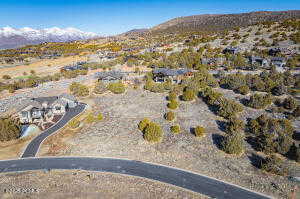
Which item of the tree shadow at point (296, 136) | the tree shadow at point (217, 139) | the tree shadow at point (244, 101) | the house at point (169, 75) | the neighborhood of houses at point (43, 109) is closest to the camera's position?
the tree shadow at point (217, 139)

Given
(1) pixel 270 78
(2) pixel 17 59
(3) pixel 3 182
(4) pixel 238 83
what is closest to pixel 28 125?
(3) pixel 3 182

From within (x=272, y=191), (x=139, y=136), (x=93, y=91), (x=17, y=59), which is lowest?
(x=272, y=191)

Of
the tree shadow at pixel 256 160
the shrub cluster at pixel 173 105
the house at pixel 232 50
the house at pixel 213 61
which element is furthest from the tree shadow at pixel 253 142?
the house at pixel 232 50

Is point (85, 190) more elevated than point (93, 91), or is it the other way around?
point (93, 91)

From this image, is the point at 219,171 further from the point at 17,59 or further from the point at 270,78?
the point at 17,59

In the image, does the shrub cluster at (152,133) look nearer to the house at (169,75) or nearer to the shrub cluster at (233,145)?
the shrub cluster at (233,145)
